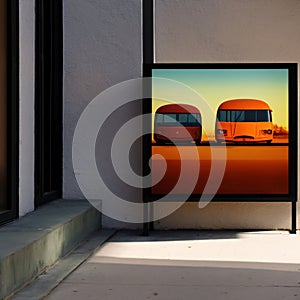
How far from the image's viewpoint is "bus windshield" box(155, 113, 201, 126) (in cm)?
932

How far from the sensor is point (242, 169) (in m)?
9.36

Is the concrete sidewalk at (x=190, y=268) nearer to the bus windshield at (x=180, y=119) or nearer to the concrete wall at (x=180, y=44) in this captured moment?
the concrete wall at (x=180, y=44)

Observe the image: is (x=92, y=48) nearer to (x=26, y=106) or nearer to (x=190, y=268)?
(x=26, y=106)

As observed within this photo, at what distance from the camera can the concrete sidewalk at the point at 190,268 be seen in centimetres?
584

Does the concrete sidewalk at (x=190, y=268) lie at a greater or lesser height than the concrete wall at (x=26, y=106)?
lesser

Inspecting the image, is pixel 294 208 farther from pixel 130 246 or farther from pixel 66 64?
pixel 66 64

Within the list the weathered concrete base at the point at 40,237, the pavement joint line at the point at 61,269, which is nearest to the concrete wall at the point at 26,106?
the weathered concrete base at the point at 40,237

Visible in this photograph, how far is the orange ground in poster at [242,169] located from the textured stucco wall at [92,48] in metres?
1.32

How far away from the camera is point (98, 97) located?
9.87 m

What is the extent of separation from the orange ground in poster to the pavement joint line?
3.62 feet

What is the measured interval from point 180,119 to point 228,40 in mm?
1361

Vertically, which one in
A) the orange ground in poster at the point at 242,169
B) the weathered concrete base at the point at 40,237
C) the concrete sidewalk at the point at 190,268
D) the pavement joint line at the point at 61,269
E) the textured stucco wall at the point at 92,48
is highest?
the textured stucco wall at the point at 92,48

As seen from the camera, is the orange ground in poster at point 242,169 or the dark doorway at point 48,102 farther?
the orange ground in poster at point 242,169

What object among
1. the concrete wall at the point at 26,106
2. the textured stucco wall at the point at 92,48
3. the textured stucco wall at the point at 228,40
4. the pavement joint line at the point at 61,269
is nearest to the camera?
the pavement joint line at the point at 61,269
